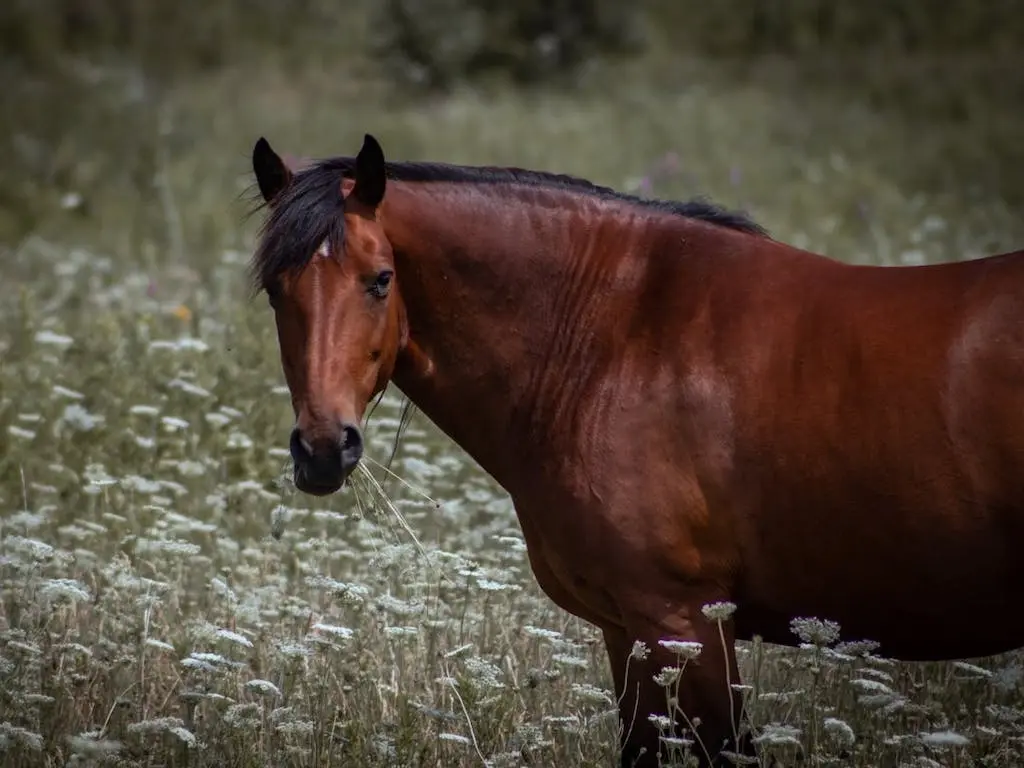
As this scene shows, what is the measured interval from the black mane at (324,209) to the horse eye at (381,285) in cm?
15

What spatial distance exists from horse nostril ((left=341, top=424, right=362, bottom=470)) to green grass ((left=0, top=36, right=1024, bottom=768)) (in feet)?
1.58

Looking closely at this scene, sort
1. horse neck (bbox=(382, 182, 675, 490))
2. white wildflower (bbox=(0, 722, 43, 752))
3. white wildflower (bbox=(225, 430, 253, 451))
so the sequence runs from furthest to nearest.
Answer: white wildflower (bbox=(225, 430, 253, 451))
horse neck (bbox=(382, 182, 675, 490))
white wildflower (bbox=(0, 722, 43, 752))

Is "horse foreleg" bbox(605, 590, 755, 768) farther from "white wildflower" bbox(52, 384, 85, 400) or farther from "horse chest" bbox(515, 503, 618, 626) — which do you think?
"white wildflower" bbox(52, 384, 85, 400)

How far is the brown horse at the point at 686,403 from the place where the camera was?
12.5ft

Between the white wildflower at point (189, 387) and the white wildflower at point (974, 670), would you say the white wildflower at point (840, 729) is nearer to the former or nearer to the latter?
the white wildflower at point (974, 670)

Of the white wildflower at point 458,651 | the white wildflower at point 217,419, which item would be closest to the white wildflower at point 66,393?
the white wildflower at point 217,419

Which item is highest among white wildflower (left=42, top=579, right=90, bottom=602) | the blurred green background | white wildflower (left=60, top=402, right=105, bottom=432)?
the blurred green background

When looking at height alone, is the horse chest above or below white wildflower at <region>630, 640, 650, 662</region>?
above

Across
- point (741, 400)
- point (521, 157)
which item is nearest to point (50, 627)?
point (741, 400)

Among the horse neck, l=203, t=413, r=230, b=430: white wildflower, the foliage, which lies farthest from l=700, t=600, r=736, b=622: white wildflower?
the foliage

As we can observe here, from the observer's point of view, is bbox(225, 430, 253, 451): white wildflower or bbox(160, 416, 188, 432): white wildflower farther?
bbox(225, 430, 253, 451): white wildflower

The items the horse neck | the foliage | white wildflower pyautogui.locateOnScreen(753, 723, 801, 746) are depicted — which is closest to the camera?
white wildflower pyautogui.locateOnScreen(753, 723, 801, 746)

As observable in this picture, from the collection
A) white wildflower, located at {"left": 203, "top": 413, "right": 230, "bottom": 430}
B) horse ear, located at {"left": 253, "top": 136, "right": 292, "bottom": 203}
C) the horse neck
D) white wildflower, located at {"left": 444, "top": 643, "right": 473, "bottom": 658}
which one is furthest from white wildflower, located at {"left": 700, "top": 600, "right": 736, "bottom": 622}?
white wildflower, located at {"left": 203, "top": 413, "right": 230, "bottom": 430}

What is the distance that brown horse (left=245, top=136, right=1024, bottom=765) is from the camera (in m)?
3.81
